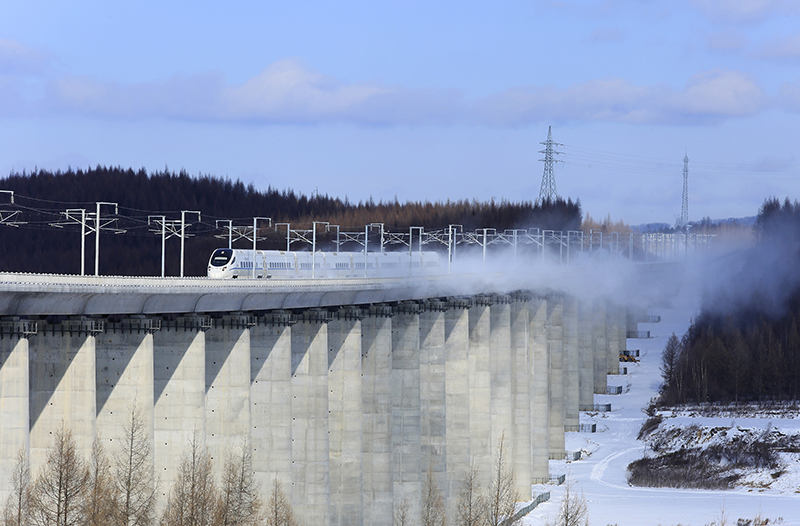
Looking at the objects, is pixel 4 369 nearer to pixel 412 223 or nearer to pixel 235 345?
pixel 235 345

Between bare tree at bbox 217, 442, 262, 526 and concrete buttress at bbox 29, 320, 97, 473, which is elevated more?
concrete buttress at bbox 29, 320, 97, 473

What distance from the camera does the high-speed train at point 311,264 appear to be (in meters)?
70.2

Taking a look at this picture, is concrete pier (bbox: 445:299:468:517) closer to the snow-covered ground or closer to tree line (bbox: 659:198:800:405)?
the snow-covered ground

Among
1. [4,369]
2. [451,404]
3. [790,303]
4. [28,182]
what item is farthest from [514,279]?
[28,182]

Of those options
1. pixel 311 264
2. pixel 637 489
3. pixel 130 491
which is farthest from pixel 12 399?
pixel 637 489

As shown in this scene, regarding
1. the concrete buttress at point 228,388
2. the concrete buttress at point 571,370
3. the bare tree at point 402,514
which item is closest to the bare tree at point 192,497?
the concrete buttress at point 228,388

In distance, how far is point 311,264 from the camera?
79.8m

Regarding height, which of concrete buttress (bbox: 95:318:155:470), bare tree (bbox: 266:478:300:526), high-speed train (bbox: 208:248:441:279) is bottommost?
bare tree (bbox: 266:478:300:526)

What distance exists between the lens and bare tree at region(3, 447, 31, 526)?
1391 inches

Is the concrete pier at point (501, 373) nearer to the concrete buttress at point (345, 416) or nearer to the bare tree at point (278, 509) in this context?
the concrete buttress at point (345, 416)

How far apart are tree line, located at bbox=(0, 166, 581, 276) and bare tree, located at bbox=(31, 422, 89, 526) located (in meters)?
90.7

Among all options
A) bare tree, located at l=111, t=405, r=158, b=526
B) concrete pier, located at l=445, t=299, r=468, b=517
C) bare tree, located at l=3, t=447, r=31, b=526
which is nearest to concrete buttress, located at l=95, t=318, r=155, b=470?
bare tree, located at l=111, t=405, r=158, b=526

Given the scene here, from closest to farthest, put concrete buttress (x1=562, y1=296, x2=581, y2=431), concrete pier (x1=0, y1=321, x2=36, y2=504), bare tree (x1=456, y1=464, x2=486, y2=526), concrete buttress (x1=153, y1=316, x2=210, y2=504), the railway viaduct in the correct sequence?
concrete pier (x1=0, y1=321, x2=36, y2=504), the railway viaduct, concrete buttress (x1=153, y1=316, x2=210, y2=504), bare tree (x1=456, y1=464, x2=486, y2=526), concrete buttress (x1=562, y1=296, x2=581, y2=431)

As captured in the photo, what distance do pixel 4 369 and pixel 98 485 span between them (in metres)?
5.35
